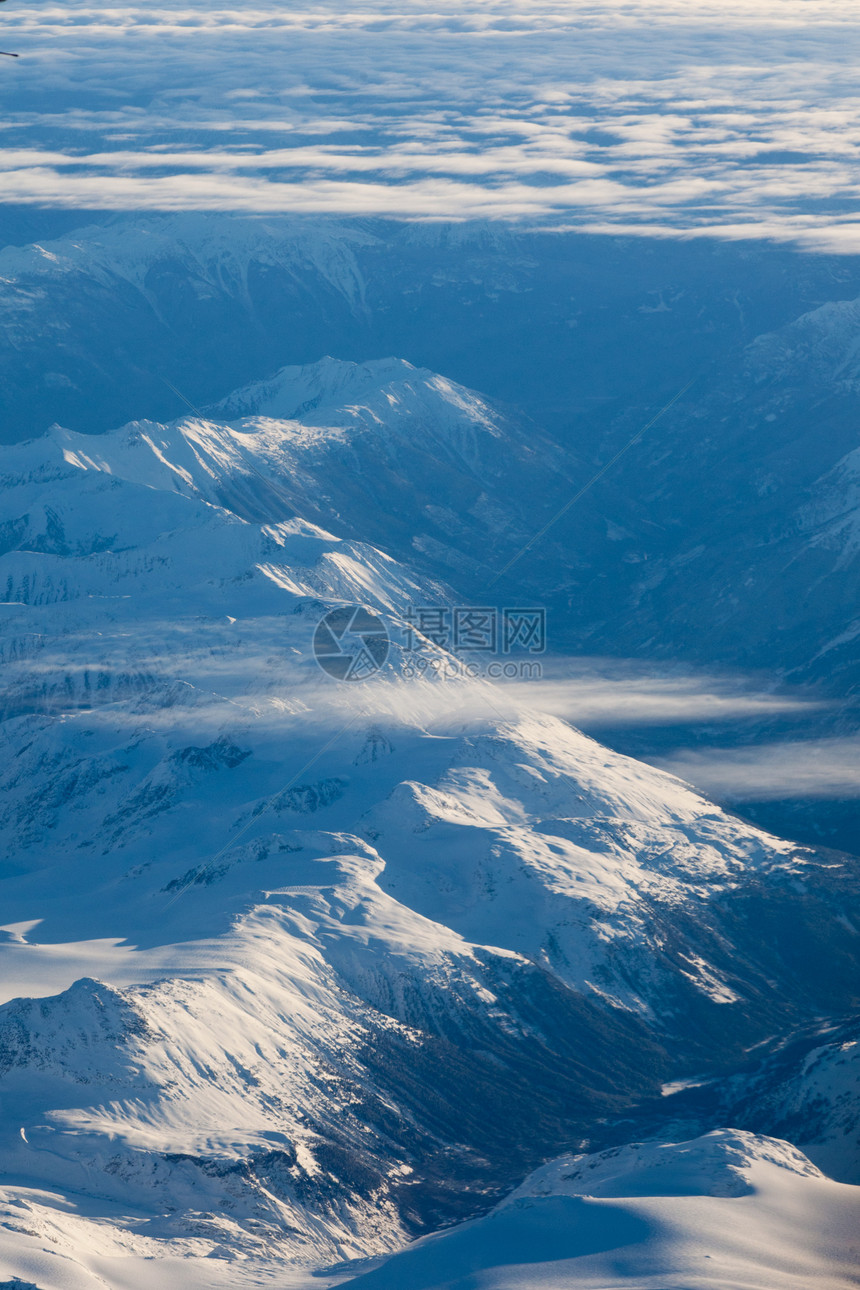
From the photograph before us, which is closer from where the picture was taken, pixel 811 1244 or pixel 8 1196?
pixel 811 1244

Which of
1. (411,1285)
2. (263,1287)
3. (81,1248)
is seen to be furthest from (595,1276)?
(81,1248)

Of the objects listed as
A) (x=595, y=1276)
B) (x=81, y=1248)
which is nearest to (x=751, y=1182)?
(x=595, y=1276)

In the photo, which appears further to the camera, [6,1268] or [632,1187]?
[632,1187]

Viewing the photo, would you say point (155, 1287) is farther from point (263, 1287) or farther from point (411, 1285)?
point (411, 1285)

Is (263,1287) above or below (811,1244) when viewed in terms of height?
below

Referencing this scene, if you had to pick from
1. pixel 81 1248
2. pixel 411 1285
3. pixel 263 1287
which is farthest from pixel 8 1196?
pixel 411 1285

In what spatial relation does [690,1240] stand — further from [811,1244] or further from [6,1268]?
[6,1268]
